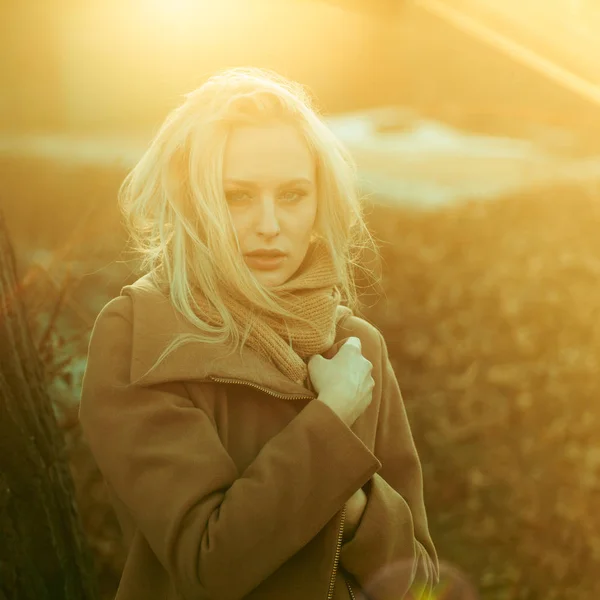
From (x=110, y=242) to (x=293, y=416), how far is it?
2.51 ft

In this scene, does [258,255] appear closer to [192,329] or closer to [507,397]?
[192,329]

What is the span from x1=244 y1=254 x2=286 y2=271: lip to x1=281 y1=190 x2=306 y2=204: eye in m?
0.11

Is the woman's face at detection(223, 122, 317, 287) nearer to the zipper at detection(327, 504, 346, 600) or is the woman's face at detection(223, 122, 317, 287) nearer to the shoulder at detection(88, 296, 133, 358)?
the shoulder at detection(88, 296, 133, 358)

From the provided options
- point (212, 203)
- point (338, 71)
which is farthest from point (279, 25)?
point (212, 203)

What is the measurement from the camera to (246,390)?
1313mm

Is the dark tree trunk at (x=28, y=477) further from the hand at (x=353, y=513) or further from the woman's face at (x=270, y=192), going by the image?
the hand at (x=353, y=513)

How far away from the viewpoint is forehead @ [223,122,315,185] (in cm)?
134

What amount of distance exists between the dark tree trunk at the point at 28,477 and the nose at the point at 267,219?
650mm

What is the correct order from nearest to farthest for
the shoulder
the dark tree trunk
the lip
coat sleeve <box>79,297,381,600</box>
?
coat sleeve <box>79,297,381,600</box> → the shoulder → the lip → the dark tree trunk

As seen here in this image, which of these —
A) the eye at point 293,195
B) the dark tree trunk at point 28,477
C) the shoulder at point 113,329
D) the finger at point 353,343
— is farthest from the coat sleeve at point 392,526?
the dark tree trunk at point 28,477

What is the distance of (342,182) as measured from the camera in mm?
1463

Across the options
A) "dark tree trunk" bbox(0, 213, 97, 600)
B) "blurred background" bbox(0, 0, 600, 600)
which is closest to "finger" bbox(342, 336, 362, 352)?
"blurred background" bbox(0, 0, 600, 600)

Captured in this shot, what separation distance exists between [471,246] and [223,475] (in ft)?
3.96

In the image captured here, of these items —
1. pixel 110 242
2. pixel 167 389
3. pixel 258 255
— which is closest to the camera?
pixel 167 389
